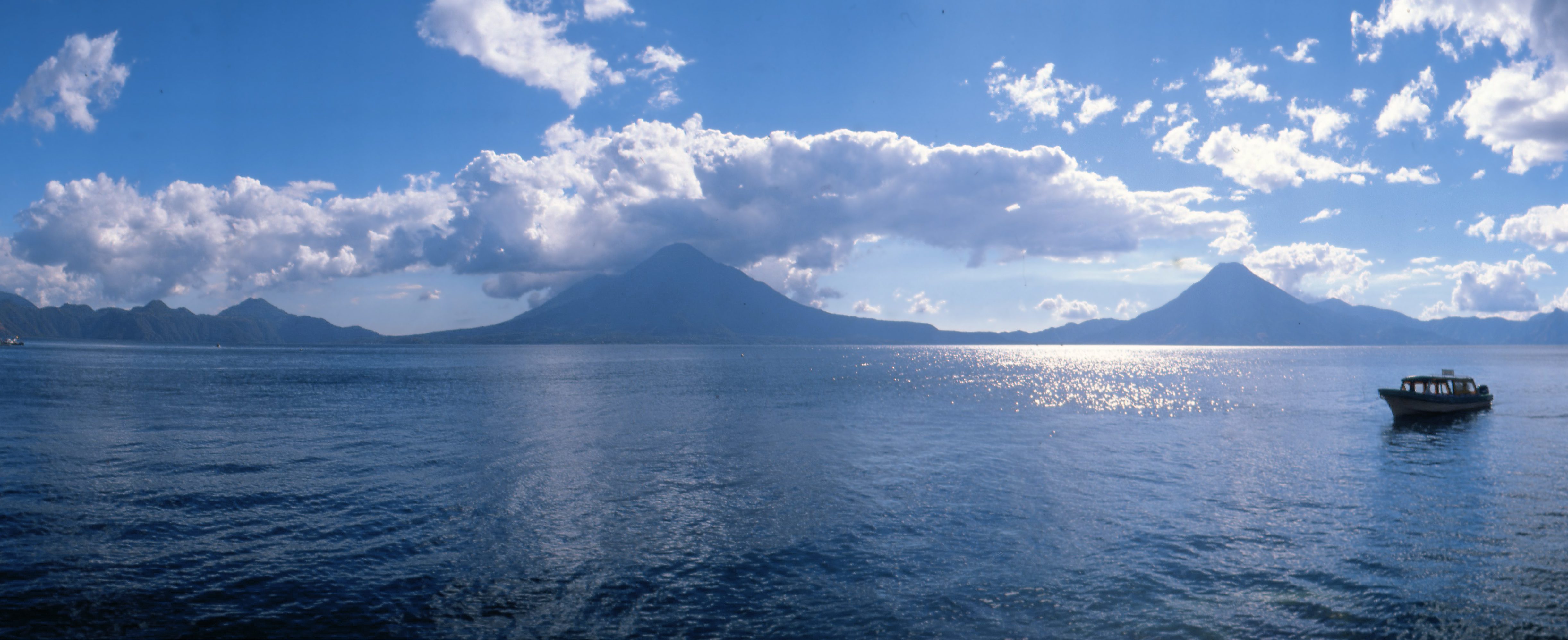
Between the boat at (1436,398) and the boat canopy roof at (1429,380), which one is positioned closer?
the boat at (1436,398)

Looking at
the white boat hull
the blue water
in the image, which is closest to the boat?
the white boat hull

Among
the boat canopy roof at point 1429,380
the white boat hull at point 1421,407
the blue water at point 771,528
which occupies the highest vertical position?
the boat canopy roof at point 1429,380

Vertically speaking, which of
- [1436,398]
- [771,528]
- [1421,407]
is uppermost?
[1436,398]

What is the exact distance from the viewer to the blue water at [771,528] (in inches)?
781

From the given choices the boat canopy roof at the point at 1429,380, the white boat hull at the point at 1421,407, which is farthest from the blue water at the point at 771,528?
the boat canopy roof at the point at 1429,380

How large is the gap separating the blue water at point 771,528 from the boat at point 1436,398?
17.7 feet

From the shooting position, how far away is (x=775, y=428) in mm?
61500

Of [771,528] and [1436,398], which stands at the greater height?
[1436,398]

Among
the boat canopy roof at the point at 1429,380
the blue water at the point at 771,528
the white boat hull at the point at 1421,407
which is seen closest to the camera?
the blue water at the point at 771,528

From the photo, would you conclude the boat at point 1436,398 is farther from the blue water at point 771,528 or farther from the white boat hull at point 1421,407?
the blue water at point 771,528

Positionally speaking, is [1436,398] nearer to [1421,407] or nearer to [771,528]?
[1421,407]

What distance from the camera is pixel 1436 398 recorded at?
69812mm

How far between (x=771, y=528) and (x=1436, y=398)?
252 feet

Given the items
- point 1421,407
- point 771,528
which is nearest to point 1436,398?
point 1421,407
